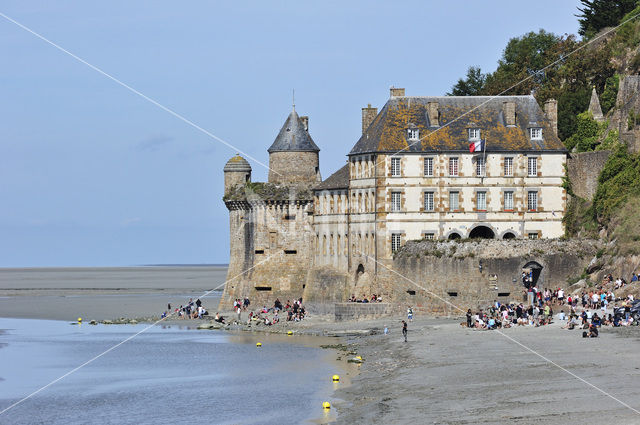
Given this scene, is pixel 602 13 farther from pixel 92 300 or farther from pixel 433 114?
pixel 92 300

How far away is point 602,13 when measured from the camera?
104m

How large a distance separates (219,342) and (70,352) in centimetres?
870

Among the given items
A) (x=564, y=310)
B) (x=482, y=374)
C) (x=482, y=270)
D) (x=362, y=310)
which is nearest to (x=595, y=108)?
(x=482, y=270)

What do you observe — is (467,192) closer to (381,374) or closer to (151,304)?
(381,374)

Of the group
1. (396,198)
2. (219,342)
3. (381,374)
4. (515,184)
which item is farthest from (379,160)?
(381,374)

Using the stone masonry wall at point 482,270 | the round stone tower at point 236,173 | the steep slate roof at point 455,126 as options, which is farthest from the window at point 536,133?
the round stone tower at point 236,173

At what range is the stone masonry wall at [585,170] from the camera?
254ft

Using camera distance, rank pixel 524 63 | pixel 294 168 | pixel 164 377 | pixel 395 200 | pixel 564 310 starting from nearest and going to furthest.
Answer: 1. pixel 164 377
2. pixel 564 310
3. pixel 395 200
4. pixel 294 168
5. pixel 524 63

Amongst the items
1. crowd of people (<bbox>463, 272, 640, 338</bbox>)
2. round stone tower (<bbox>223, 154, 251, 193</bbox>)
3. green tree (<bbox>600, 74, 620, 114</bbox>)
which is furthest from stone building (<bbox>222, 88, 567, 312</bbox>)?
green tree (<bbox>600, 74, 620, 114</bbox>)

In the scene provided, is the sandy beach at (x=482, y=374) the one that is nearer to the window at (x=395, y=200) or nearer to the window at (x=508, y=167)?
the window at (x=395, y=200)

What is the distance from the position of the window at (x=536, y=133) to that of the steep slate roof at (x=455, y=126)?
0.26 meters

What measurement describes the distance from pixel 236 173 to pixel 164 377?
34803 millimetres

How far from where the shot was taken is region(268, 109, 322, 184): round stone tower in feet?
294

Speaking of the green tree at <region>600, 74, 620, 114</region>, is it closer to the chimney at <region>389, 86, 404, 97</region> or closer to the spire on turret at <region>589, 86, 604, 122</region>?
the spire on turret at <region>589, 86, 604, 122</region>
